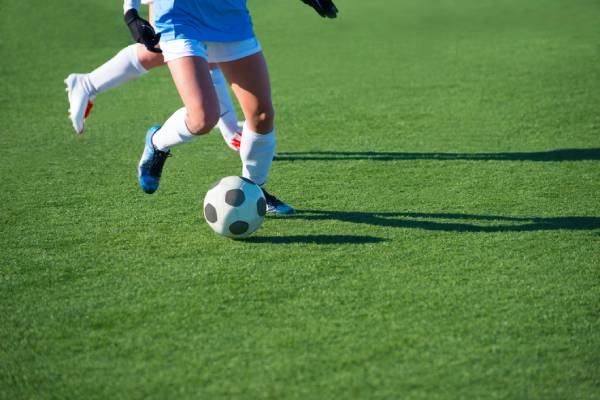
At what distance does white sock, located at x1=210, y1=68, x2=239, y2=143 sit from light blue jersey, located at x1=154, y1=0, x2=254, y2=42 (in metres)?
1.57

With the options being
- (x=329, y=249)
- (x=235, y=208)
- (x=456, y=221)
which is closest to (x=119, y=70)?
(x=235, y=208)

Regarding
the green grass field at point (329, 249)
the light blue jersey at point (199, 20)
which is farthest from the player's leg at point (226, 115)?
the light blue jersey at point (199, 20)

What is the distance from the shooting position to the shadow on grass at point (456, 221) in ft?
16.8

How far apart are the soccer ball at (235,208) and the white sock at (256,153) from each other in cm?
30

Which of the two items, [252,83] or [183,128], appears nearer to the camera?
[252,83]

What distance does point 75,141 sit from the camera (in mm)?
7414

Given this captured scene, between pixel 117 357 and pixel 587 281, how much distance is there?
8.08 feet

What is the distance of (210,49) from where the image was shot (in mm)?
4961

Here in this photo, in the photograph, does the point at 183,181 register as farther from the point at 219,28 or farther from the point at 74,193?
the point at 219,28

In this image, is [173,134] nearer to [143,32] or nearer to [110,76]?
[143,32]

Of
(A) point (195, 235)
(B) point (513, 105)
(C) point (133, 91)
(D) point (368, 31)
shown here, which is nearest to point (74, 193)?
(A) point (195, 235)

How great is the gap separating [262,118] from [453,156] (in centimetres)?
219

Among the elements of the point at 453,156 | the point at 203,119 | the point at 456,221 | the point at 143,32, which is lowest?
the point at 453,156

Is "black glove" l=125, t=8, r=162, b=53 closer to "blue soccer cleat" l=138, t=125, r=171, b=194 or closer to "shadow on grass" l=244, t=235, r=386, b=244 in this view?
"blue soccer cleat" l=138, t=125, r=171, b=194
